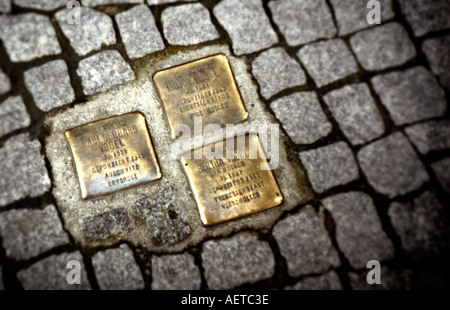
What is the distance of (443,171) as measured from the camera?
1536mm

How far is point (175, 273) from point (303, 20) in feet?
5.94

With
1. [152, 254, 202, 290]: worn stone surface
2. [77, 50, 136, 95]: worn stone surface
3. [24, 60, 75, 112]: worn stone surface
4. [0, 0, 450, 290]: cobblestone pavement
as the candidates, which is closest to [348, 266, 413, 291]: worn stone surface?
[0, 0, 450, 290]: cobblestone pavement

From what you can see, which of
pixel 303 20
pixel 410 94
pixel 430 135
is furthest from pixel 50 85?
pixel 430 135

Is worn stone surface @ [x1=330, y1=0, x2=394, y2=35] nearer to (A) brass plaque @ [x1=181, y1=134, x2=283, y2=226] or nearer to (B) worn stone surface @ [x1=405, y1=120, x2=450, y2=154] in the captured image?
(B) worn stone surface @ [x1=405, y1=120, x2=450, y2=154]

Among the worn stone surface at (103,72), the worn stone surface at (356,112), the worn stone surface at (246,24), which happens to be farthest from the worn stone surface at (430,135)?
the worn stone surface at (103,72)

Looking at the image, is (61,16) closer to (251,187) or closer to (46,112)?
(46,112)

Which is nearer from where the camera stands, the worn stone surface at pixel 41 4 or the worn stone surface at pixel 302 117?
the worn stone surface at pixel 302 117

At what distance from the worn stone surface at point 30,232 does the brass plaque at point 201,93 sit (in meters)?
0.87

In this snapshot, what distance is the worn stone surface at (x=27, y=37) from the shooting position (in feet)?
5.43

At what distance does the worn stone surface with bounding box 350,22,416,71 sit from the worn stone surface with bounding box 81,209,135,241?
5.91 feet

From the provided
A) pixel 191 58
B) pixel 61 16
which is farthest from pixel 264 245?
pixel 61 16

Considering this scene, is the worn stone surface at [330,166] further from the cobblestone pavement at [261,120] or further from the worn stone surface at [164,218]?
the worn stone surface at [164,218]

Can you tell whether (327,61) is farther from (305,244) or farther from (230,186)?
(305,244)

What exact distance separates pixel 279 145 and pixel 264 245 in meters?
0.61
